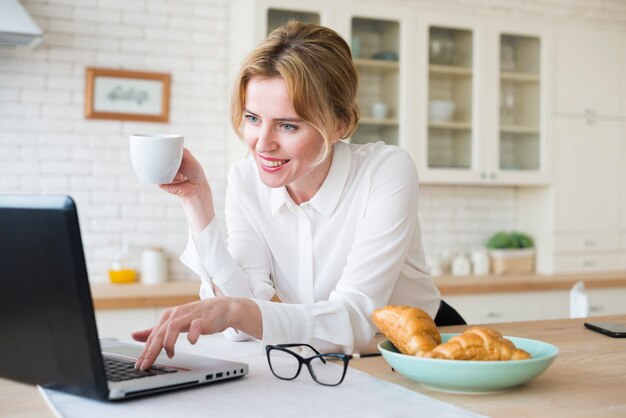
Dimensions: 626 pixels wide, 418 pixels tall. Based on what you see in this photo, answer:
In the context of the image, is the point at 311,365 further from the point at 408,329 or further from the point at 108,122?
the point at 108,122

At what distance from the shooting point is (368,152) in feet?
6.67

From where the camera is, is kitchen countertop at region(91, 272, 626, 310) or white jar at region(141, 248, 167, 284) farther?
white jar at region(141, 248, 167, 284)

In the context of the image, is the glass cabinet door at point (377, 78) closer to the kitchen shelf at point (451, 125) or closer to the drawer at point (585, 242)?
the kitchen shelf at point (451, 125)

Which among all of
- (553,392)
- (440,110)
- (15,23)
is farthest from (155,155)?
(440,110)

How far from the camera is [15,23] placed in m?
3.36

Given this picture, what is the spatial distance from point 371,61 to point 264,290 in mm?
2498

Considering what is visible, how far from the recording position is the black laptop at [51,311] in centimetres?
99

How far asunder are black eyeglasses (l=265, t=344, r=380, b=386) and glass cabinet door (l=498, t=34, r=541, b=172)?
327cm

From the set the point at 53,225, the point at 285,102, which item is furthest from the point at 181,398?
the point at 285,102

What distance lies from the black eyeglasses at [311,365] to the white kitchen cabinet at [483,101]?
9.50 ft

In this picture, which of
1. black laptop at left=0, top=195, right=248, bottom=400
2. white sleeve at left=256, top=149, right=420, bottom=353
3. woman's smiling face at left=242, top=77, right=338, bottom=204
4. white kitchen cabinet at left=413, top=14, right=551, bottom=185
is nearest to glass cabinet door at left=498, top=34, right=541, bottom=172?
white kitchen cabinet at left=413, top=14, right=551, bottom=185

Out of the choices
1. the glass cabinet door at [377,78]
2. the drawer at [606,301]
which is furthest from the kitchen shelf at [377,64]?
the drawer at [606,301]

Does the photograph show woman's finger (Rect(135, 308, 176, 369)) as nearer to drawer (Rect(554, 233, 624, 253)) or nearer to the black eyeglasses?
the black eyeglasses

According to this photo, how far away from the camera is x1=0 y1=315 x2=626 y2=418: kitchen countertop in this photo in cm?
110
